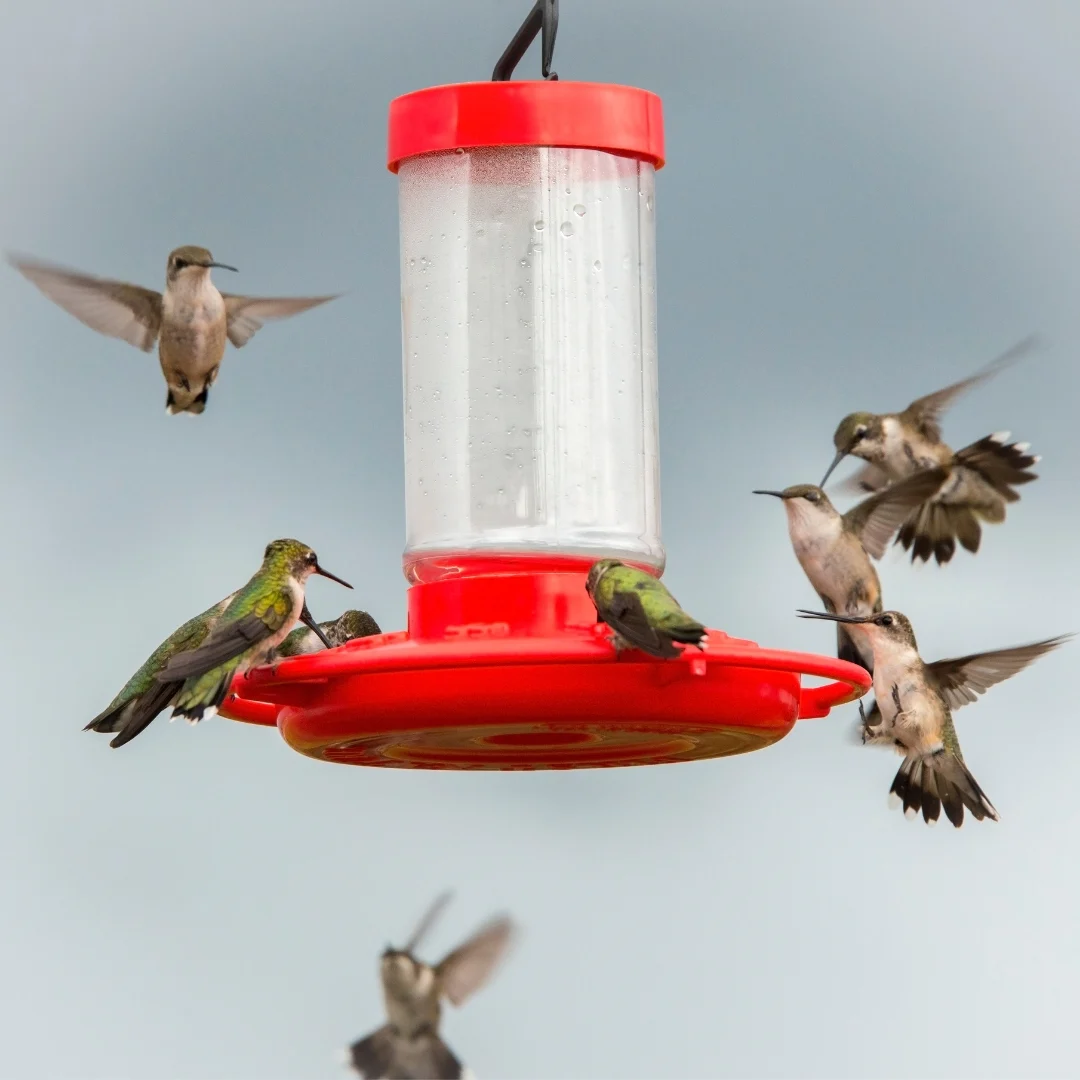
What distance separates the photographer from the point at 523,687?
4926 millimetres

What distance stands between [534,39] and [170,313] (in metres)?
4.69

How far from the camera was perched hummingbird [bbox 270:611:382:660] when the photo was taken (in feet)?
22.0

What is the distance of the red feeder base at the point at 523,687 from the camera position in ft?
16.2

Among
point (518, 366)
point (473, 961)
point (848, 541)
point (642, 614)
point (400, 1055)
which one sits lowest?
point (400, 1055)

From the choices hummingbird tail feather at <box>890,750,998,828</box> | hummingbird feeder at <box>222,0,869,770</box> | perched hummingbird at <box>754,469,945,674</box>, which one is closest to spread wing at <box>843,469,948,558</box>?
perched hummingbird at <box>754,469,945,674</box>

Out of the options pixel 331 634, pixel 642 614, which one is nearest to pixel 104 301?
pixel 331 634

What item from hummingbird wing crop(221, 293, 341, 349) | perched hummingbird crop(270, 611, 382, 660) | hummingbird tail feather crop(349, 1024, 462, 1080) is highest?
hummingbird wing crop(221, 293, 341, 349)

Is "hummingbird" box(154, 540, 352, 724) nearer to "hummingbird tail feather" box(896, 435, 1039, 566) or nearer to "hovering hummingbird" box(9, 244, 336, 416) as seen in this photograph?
"hummingbird tail feather" box(896, 435, 1039, 566)

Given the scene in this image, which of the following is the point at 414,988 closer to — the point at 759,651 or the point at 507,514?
the point at 507,514

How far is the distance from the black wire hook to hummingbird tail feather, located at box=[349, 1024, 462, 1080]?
5.08m

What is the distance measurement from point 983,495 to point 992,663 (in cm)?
77

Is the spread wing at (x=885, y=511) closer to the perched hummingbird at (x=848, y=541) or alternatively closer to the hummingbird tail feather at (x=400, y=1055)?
the perched hummingbird at (x=848, y=541)

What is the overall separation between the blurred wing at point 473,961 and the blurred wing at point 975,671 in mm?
2119

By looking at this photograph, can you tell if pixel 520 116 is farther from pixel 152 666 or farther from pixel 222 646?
pixel 152 666
